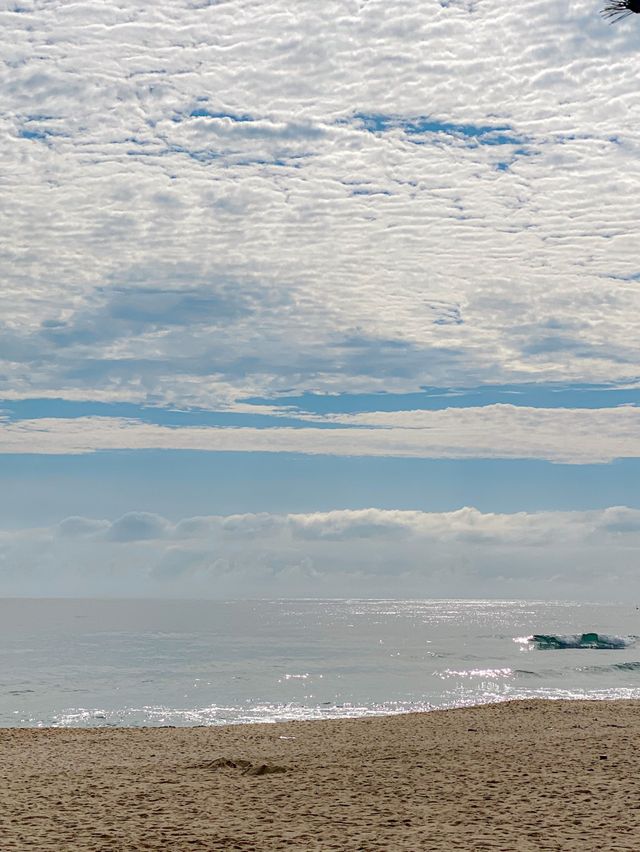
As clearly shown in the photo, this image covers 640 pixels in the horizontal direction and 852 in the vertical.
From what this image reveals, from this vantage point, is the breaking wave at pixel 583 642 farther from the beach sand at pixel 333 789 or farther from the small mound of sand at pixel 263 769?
the small mound of sand at pixel 263 769

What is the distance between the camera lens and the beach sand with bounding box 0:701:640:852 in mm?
12413

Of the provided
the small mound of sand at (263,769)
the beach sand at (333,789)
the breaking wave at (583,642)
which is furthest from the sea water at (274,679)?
the small mound of sand at (263,769)

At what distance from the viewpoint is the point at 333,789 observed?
52.7 feet

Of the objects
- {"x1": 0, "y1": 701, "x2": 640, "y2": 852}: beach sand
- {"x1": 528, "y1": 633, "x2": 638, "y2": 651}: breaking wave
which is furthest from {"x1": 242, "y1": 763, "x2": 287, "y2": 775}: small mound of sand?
{"x1": 528, "y1": 633, "x2": 638, "y2": 651}: breaking wave

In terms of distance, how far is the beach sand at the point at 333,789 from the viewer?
12413 millimetres

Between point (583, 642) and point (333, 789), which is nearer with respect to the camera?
point (333, 789)

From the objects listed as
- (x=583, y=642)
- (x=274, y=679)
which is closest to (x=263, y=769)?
(x=274, y=679)

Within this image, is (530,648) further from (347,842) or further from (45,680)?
(347,842)

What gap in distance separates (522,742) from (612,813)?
8239 millimetres

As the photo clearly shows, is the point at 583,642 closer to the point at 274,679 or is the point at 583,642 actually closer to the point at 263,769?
the point at 274,679

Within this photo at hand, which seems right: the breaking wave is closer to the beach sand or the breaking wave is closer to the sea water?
the sea water

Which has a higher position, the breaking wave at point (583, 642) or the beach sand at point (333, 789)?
the beach sand at point (333, 789)

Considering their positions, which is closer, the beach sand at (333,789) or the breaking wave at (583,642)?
the beach sand at (333,789)

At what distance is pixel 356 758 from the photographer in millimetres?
19656
